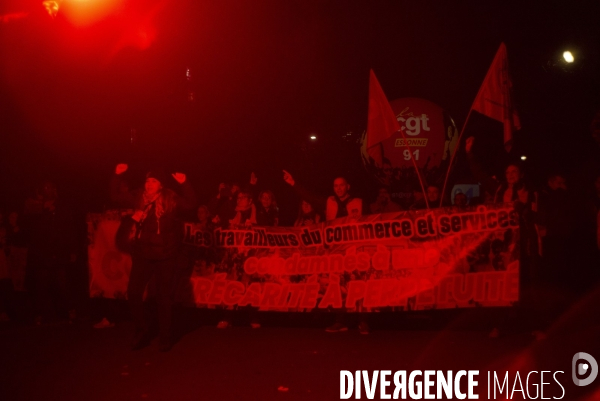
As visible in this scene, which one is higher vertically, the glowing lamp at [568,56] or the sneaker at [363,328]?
the glowing lamp at [568,56]

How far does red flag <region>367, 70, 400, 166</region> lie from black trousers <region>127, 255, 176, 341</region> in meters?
4.04

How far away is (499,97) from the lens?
31.9ft

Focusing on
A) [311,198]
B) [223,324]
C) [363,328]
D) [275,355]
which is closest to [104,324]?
[223,324]

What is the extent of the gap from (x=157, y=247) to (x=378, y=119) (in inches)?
171

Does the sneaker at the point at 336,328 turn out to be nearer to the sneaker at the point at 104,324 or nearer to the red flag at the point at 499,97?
the sneaker at the point at 104,324

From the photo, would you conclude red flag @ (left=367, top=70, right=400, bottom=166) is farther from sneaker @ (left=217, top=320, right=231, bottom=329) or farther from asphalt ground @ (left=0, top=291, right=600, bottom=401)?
sneaker @ (left=217, top=320, right=231, bottom=329)

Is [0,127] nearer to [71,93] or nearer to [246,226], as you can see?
[71,93]

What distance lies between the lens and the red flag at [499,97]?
31.6 feet

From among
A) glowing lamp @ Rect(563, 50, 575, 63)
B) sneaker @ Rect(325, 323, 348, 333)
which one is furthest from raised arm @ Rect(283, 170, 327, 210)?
glowing lamp @ Rect(563, 50, 575, 63)

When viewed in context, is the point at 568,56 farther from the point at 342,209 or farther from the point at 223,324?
the point at 223,324

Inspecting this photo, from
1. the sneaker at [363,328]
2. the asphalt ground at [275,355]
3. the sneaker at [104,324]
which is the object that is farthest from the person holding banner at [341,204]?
the sneaker at [104,324]

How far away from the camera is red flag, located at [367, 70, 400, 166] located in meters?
10.5

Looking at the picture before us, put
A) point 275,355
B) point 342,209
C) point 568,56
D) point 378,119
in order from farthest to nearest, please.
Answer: point 568,56 < point 378,119 < point 342,209 < point 275,355

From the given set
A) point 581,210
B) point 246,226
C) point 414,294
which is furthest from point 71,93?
point 581,210
